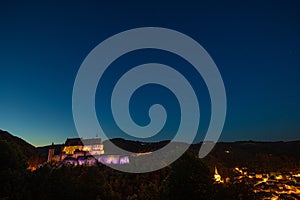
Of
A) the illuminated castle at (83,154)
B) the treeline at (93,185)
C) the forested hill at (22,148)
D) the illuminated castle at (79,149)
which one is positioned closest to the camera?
the treeline at (93,185)

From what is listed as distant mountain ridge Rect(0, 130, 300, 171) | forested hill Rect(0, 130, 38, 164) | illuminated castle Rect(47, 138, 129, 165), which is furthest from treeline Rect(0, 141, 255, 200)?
distant mountain ridge Rect(0, 130, 300, 171)

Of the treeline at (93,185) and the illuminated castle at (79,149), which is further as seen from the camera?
the illuminated castle at (79,149)

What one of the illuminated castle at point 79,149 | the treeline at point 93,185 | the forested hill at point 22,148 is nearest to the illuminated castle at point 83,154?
the illuminated castle at point 79,149

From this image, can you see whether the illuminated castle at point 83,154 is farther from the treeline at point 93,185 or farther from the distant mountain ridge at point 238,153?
the treeline at point 93,185

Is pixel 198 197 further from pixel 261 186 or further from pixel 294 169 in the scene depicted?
pixel 294 169

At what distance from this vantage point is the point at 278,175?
80.6m

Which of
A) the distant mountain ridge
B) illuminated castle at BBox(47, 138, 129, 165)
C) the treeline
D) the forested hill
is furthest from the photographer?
the distant mountain ridge

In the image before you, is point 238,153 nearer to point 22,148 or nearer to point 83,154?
point 83,154

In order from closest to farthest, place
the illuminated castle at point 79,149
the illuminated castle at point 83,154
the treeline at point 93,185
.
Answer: the treeline at point 93,185 < the illuminated castle at point 83,154 < the illuminated castle at point 79,149

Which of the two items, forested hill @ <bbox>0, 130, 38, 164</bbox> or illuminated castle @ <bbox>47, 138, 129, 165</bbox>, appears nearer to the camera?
forested hill @ <bbox>0, 130, 38, 164</bbox>

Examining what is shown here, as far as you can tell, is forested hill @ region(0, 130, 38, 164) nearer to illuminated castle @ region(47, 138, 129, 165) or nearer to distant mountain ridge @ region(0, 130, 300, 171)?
distant mountain ridge @ region(0, 130, 300, 171)

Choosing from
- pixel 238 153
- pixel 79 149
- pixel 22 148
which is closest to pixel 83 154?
pixel 79 149

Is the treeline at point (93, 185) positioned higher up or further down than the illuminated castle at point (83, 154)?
further down

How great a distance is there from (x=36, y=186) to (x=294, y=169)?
101215mm
